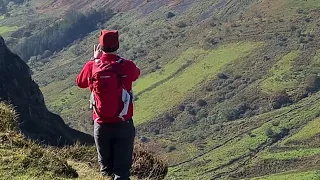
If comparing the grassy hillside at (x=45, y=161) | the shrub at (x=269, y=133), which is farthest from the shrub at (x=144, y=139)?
the grassy hillside at (x=45, y=161)

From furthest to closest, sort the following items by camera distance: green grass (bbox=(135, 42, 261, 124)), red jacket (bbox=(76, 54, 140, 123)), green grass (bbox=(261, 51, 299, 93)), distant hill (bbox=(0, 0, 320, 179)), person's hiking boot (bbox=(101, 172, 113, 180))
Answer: green grass (bbox=(135, 42, 261, 124)) → green grass (bbox=(261, 51, 299, 93)) → distant hill (bbox=(0, 0, 320, 179)) → person's hiking boot (bbox=(101, 172, 113, 180)) → red jacket (bbox=(76, 54, 140, 123))

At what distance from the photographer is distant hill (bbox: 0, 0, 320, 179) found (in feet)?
263

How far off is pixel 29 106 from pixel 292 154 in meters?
56.7

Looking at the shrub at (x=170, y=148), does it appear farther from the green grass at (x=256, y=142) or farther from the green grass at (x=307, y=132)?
the green grass at (x=307, y=132)

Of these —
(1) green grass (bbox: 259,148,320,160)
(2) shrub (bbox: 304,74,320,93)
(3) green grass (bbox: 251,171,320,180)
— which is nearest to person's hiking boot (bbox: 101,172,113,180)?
(3) green grass (bbox: 251,171,320,180)

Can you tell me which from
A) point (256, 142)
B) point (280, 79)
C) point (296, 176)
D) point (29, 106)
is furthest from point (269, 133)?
point (29, 106)

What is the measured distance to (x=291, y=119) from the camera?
306 feet

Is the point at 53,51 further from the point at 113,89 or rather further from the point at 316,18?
the point at 113,89

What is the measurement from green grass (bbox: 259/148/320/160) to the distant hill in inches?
5.9

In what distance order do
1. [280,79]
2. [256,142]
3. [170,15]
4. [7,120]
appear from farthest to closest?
1. [170,15]
2. [280,79]
3. [256,142]
4. [7,120]

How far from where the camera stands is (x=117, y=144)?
8312 mm

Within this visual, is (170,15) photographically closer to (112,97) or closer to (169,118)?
(169,118)

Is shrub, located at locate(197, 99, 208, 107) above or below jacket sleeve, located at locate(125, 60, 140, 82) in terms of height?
below

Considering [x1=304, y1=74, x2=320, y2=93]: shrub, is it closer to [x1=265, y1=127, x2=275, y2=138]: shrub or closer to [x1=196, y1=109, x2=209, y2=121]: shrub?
[x1=196, y1=109, x2=209, y2=121]: shrub
